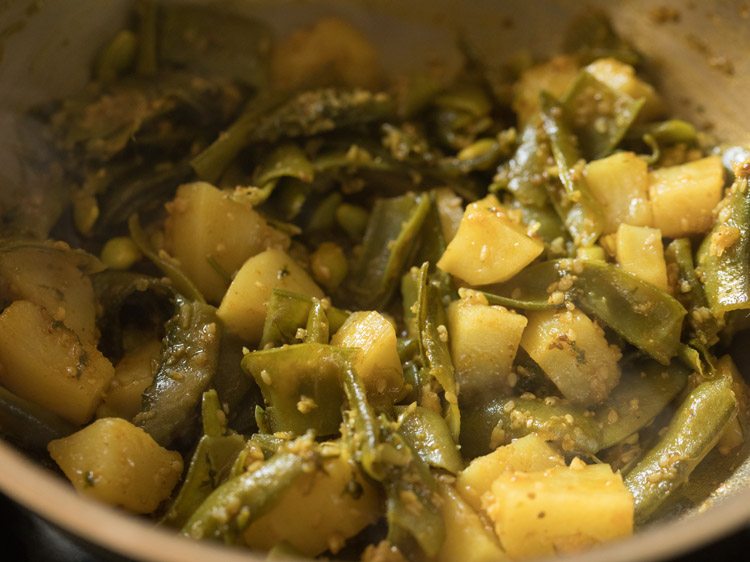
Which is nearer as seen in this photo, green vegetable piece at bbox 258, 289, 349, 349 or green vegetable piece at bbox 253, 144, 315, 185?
green vegetable piece at bbox 258, 289, 349, 349

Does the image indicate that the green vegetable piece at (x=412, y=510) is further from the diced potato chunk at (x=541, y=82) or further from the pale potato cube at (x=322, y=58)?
the pale potato cube at (x=322, y=58)

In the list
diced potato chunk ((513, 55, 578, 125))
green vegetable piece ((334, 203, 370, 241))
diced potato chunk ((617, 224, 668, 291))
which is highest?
Answer: diced potato chunk ((513, 55, 578, 125))

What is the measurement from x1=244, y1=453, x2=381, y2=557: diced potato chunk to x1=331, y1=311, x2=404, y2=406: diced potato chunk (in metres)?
0.36

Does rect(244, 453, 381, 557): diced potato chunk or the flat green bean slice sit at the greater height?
the flat green bean slice

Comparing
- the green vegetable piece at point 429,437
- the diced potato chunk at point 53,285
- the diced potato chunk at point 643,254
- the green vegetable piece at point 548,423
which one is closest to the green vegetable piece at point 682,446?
the green vegetable piece at point 548,423

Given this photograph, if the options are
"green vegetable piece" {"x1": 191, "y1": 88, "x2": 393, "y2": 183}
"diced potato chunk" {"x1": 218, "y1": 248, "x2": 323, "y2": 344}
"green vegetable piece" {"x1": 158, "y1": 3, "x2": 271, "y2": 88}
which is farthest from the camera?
"green vegetable piece" {"x1": 158, "y1": 3, "x2": 271, "y2": 88}

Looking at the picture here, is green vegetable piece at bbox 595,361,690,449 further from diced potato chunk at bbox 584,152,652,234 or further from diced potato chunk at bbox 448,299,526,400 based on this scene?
diced potato chunk at bbox 584,152,652,234

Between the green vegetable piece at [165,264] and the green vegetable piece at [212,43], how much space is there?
76cm

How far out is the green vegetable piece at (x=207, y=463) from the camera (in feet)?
7.04

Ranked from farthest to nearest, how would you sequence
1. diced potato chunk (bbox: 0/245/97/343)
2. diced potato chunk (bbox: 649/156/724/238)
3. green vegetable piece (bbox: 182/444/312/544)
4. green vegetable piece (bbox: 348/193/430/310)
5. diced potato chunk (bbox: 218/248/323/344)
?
green vegetable piece (bbox: 348/193/430/310), diced potato chunk (bbox: 649/156/724/238), diced potato chunk (bbox: 218/248/323/344), diced potato chunk (bbox: 0/245/97/343), green vegetable piece (bbox: 182/444/312/544)

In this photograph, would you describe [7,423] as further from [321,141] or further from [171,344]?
[321,141]

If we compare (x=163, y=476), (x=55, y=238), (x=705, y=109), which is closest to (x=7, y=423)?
(x=163, y=476)

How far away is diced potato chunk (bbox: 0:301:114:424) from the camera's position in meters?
2.28

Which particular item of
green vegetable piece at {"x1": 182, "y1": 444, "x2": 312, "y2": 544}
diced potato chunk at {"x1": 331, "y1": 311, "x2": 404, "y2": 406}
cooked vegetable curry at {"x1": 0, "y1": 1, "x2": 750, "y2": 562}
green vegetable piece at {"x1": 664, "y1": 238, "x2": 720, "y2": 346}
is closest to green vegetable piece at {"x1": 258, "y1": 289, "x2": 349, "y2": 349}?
cooked vegetable curry at {"x1": 0, "y1": 1, "x2": 750, "y2": 562}
